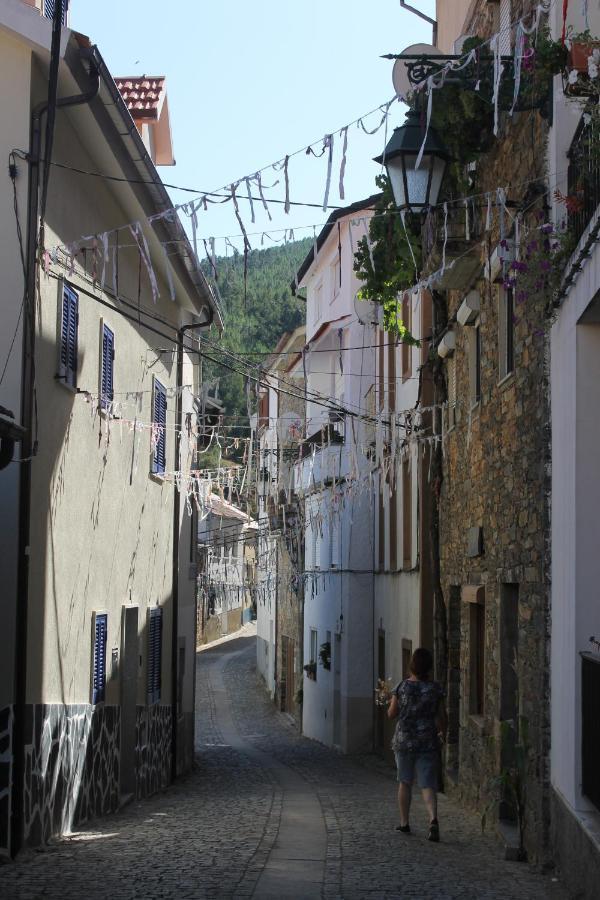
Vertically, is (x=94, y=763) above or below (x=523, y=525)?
below

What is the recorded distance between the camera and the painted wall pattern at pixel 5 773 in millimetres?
10141

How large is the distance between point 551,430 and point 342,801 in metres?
6.79

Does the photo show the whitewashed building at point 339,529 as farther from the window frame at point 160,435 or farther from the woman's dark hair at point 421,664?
the woman's dark hair at point 421,664

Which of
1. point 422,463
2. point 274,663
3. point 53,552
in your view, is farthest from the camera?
point 274,663

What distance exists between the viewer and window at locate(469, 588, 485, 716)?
1384cm

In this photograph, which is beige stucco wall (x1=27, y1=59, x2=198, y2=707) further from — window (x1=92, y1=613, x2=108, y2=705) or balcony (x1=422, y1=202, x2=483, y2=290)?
A: balcony (x1=422, y1=202, x2=483, y2=290)

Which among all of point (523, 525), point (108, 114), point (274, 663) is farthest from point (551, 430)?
point (274, 663)

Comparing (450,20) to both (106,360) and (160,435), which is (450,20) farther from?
(160,435)

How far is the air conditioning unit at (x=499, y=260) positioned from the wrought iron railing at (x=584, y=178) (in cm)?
137

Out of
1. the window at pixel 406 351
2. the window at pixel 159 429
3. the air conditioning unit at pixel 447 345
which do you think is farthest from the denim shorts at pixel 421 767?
the window at pixel 406 351

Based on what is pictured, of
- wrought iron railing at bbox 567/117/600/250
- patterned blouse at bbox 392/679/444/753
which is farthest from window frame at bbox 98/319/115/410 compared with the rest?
wrought iron railing at bbox 567/117/600/250

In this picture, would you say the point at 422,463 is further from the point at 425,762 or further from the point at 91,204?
the point at 425,762

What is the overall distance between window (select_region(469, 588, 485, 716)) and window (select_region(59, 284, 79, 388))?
4835 mm

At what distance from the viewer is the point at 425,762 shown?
35.2ft
